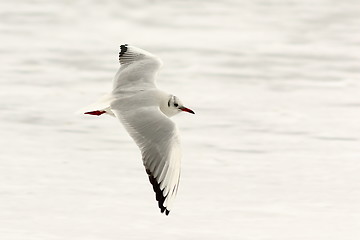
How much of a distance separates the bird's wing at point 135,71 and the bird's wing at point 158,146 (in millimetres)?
469

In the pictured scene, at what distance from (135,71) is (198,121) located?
1.30 m

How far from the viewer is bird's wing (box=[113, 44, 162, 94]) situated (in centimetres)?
720

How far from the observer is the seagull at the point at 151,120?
20.3ft

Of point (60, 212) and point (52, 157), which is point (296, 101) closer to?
Result: point (52, 157)

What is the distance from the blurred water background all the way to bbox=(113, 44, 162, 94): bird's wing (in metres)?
0.56

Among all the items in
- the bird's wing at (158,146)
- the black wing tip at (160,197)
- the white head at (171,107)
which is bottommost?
the black wing tip at (160,197)

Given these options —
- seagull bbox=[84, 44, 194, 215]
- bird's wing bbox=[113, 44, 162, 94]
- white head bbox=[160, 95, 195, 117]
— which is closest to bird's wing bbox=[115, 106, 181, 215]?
seagull bbox=[84, 44, 194, 215]

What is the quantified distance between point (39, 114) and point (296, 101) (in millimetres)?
1969

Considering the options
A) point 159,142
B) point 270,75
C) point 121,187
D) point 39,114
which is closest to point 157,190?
point 159,142

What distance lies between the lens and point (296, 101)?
9.25m

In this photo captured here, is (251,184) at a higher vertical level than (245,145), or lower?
lower

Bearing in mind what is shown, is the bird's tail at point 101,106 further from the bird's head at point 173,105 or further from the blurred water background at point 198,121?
the blurred water background at point 198,121

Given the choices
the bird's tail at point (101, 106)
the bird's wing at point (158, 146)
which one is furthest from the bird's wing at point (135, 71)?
the bird's wing at point (158, 146)

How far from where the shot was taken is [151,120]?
6539 millimetres
